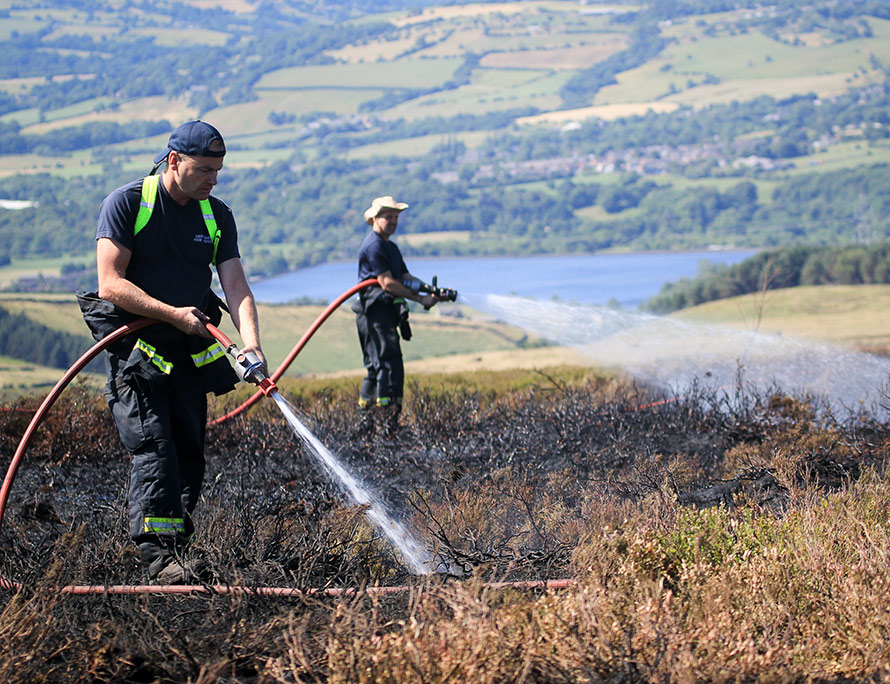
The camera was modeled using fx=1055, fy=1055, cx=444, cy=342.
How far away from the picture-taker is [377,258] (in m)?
8.54

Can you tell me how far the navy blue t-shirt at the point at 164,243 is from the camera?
4750 millimetres

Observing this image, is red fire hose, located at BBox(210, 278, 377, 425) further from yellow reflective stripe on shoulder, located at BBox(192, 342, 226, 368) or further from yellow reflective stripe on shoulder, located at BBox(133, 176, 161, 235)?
yellow reflective stripe on shoulder, located at BBox(133, 176, 161, 235)

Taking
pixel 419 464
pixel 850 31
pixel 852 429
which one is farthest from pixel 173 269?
pixel 850 31

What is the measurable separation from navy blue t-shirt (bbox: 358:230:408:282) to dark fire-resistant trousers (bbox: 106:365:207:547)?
3.65 m

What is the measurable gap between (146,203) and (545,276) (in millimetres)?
65755

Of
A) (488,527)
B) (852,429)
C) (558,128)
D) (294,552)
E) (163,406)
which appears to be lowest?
(558,128)

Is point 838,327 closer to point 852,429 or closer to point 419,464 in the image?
point 852,429

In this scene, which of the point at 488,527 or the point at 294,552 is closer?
the point at 294,552

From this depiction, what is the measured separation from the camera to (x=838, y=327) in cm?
2544

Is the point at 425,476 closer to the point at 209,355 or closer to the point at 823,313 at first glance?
the point at 209,355

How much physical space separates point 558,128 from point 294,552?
14915 centimetres

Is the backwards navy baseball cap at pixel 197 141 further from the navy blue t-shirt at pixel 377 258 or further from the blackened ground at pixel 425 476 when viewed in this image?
the navy blue t-shirt at pixel 377 258

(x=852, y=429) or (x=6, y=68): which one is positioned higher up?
(x=6, y=68)

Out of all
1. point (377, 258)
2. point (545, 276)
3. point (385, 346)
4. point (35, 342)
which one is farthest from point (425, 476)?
point (545, 276)
